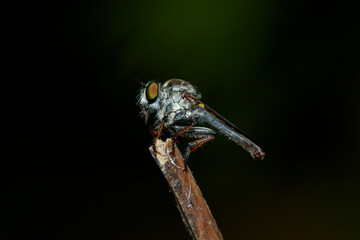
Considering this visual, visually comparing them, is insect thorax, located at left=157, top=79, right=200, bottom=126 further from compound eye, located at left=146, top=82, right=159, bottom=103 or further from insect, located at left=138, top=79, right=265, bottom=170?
compound eye, located at left=146, top=82, right=159, bottom=103

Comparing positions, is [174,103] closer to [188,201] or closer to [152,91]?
[152,91]

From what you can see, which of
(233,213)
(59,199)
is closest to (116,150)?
(59,199)

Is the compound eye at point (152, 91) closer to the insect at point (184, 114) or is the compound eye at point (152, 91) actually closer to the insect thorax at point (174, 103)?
the insect at point (184, 114)

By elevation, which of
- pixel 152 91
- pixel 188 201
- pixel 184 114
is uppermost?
pixel 152 91

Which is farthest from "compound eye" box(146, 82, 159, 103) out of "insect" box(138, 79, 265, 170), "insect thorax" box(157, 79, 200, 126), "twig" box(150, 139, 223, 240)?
"twig" box(150, 139, 223, 240)

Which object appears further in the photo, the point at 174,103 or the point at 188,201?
the point at 174,103

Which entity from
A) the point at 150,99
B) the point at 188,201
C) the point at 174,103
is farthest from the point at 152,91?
the point at 188,201
